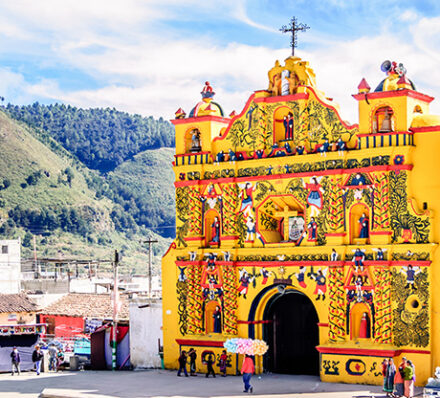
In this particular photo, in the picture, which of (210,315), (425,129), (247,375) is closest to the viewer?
(247,375)

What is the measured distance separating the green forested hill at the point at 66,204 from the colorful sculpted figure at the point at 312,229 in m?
98.6

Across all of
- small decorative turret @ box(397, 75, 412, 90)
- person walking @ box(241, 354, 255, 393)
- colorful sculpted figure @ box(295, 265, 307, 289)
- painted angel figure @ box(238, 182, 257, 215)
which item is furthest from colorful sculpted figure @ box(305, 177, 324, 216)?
person walking @ box(241, 354, 255, 393)

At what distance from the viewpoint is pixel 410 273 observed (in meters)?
33.3

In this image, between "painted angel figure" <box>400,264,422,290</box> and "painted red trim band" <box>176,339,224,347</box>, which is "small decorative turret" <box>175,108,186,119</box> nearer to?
"painted red trim band" <box>176,339,224,347</box>

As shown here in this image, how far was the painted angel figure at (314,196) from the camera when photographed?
35.5 metres

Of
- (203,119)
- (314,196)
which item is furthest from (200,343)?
(203,119)

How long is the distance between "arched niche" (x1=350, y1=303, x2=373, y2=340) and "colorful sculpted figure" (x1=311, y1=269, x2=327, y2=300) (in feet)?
4.39

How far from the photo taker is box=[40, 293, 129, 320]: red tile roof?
60.1 meters

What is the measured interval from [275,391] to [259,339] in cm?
428

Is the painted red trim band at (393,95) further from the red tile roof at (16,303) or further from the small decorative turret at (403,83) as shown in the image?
the red tile roof at (16,303)

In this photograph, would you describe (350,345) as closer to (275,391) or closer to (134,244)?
(275,391)

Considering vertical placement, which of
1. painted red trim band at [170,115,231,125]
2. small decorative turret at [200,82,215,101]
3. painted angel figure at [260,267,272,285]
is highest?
small decorative turret at [200,82,215,101]

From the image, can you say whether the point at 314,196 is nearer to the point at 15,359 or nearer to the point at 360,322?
the point at 360,322

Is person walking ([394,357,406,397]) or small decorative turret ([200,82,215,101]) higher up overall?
small decorative turret ([200,82,215,101])
